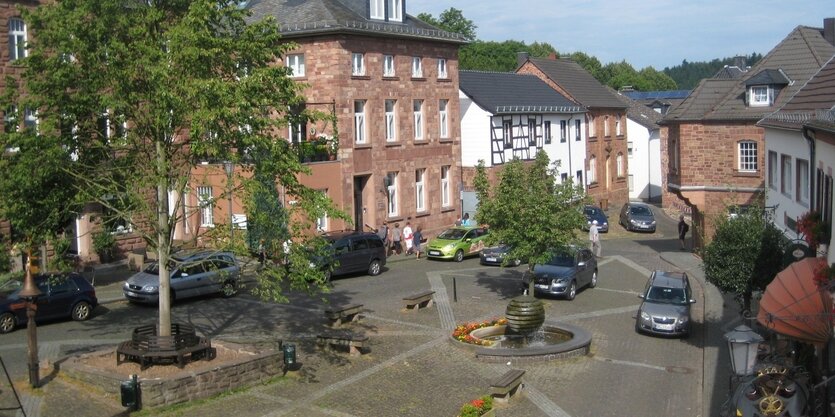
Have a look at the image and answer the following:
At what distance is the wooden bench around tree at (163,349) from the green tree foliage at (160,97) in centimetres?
52

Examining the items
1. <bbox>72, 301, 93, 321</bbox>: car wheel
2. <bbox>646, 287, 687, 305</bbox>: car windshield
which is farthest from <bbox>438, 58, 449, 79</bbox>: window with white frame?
<bbox>72, 301, 93, 321</bbox>: car wheel

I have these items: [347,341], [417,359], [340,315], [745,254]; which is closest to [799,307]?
[745,254]

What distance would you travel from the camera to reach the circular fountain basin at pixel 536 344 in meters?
22.7

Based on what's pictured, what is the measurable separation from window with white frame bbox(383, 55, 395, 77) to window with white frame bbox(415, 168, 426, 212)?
17.6ft

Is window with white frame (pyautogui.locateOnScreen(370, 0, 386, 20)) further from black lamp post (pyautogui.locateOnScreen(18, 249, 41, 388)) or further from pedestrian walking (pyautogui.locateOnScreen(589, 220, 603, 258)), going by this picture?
black lamp post (pyautogui.locateOnScreen(18, 249, 41, 388))

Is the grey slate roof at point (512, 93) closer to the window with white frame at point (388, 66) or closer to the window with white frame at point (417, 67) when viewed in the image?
the window with white frame at point (417, 67)

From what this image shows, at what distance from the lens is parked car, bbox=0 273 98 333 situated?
2358 cm

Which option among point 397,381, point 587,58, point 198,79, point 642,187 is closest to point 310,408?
Answer: point 397,381

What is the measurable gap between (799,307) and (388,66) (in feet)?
101

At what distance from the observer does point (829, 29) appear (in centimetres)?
4144

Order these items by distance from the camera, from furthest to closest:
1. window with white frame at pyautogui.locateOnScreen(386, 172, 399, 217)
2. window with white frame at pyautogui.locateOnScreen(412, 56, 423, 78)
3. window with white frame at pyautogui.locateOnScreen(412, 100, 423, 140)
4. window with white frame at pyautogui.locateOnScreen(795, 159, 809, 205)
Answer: window with white frame at pyautogui.locateOnScreen(412, 100, 423, 140)
window with white frame at pyautogui.locateOnScreen(412, 56, 423, 78)
window with white frame at pyautogui.locateOnScreen(386, 172, 399, 217)
window with white frame at pyautogui.locateOnScreen(795, 159, 809, 205)

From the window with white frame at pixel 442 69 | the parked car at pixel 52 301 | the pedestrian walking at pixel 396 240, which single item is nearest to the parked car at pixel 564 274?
the pedestrian walking at pixel 396 240

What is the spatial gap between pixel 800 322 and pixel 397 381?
9340 mm

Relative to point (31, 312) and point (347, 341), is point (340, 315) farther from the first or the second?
point (31, 312)
